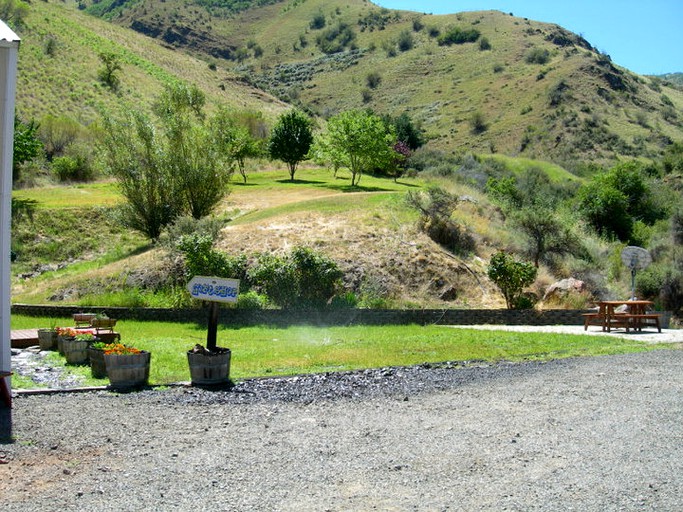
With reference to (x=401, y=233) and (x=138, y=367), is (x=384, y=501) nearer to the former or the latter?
(x=138, y=367)

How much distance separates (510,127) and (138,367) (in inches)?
2505

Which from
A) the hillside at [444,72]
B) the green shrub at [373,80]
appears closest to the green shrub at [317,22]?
the hillside at [444,72]

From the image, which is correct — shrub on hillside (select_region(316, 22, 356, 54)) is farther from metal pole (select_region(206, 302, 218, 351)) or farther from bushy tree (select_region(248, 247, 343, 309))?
metal pole (select_region(206, 302, 218, 351))

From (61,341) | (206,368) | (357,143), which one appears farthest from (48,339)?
(357,143)

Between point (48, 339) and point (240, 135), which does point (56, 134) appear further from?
point (48, 339)

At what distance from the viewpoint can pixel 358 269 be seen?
2205 cm

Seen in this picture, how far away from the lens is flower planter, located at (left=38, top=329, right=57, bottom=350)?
43.5 ft

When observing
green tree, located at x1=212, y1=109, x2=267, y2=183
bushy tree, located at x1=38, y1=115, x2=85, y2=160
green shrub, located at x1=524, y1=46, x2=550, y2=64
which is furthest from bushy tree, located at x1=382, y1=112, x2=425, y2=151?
green shrub, located at x1=524, y1=46, x2=550, y2=64

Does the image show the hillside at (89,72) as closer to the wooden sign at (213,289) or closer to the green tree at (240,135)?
the green tree at (240,135)

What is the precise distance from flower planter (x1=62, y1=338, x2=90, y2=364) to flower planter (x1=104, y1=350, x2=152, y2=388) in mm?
2275

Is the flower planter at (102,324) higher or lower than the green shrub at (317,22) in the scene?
lower

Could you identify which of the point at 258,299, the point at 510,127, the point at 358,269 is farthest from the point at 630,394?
the point at 510,127

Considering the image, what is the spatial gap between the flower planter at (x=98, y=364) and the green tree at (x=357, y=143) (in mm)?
29119

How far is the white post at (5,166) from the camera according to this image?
7855 mm
